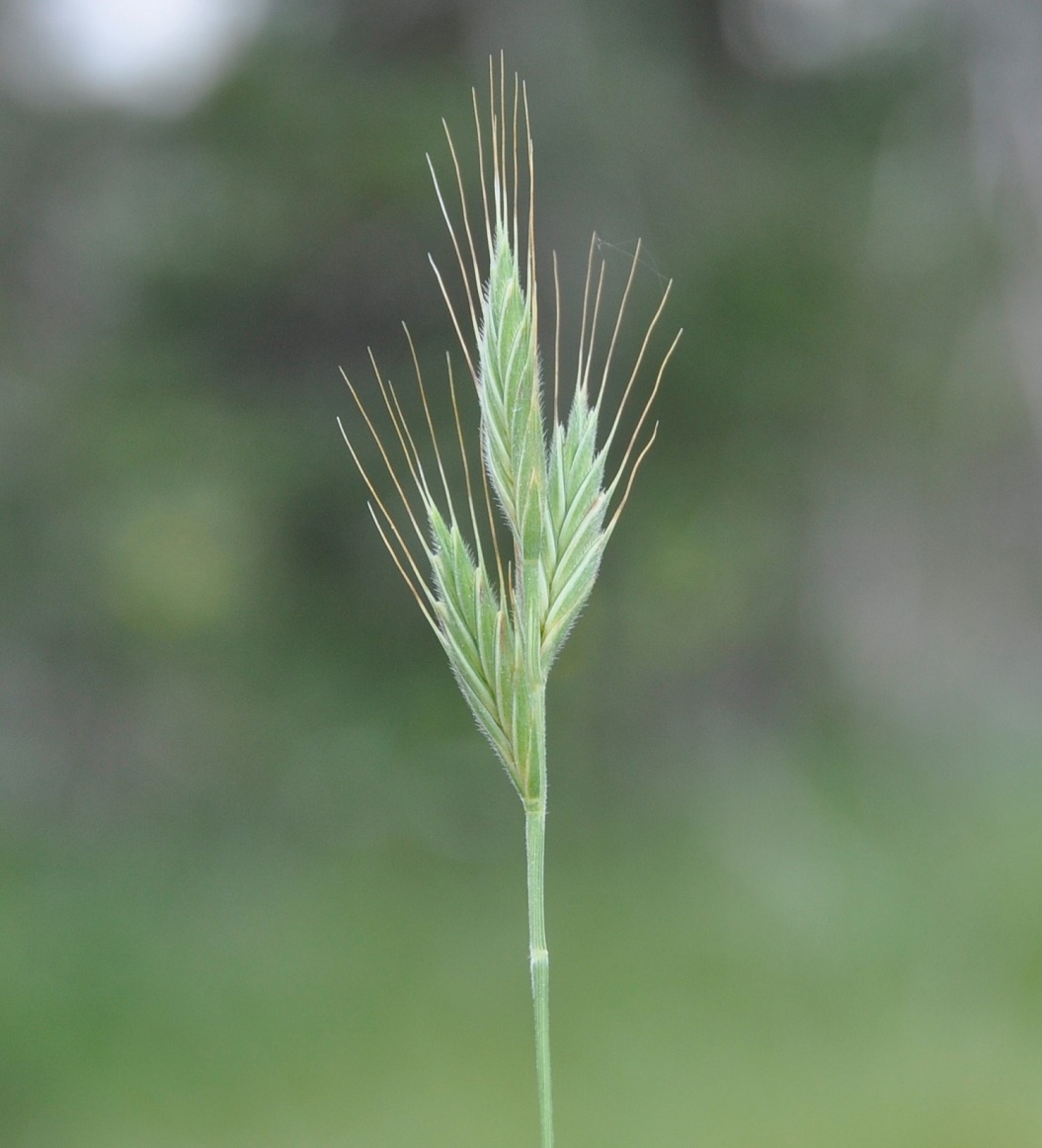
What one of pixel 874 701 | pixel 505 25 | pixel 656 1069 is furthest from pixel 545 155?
pixel 656 1069

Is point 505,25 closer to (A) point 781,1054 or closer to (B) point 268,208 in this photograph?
(B) point 268,208

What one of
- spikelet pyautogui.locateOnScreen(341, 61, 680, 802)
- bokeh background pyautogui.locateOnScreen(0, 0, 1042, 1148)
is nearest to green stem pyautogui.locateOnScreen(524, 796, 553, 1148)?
spikelet pyautogui.locateOnScreen(341, 61, 680, 802)

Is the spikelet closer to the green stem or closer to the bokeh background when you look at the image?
the green stem

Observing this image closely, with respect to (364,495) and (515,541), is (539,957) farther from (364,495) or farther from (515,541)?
(364,495)

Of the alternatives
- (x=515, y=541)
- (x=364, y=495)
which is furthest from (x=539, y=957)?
(x=364, y=495)

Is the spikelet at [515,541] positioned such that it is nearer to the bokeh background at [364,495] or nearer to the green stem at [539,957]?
the green stem at [539,957]

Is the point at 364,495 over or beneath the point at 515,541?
over

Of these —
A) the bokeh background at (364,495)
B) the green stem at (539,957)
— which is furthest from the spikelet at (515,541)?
the bokeh background at (364,495)
